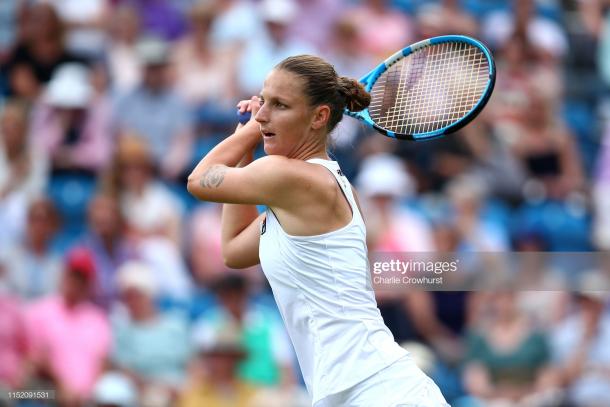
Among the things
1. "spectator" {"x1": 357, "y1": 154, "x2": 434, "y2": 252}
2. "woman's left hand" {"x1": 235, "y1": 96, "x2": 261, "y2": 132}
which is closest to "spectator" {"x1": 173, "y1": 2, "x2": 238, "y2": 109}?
"spectator" {"x1": 357, "y1": 154, "x2": 434, "y2": 252}

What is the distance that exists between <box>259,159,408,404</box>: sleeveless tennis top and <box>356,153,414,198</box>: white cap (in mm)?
3738

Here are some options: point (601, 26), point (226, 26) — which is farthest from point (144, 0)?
point (601, 26)

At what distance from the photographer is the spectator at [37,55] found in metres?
8.16

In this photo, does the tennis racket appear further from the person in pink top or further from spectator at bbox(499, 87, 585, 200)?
the person in pink top

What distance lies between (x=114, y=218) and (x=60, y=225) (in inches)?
18.0

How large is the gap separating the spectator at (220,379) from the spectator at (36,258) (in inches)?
50.0

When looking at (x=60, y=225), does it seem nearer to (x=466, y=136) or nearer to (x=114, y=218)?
(x=114, y=218)

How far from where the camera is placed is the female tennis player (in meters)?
3.11

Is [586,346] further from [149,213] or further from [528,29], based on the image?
[149,213]

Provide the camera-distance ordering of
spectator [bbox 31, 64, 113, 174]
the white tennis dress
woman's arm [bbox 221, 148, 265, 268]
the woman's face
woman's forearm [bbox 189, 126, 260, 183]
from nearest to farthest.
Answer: the white tennis dress
the woman's face
woman's forearm [bbox 189, 126, 260, 183]
woman's arm [bbox 221, 148, 265, 268]
spectator [bbox 31, 64, 113, 174]

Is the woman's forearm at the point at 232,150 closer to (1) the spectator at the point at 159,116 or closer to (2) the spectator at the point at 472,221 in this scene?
(2) the spectator at the point at 472,221

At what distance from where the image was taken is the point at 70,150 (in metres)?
7.82

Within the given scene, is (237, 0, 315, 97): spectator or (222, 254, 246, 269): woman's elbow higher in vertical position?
(237, 0, 315, 97): spectator

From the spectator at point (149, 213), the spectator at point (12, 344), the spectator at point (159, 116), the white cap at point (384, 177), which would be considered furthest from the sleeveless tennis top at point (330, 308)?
the spectator at point (159, 116)
